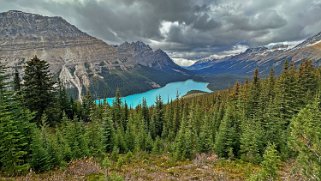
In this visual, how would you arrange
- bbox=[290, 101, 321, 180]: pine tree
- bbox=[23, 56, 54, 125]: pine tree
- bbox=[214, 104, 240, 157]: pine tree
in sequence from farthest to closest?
bbox=[23, 56, 54, 125]: pine tree, bbox=[214, 104, 240, 157]: pine tree, bbox=[290, 101, 321, 180]: pine tree

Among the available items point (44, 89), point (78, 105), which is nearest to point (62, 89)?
point (78, 105)

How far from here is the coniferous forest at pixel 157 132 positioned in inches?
425

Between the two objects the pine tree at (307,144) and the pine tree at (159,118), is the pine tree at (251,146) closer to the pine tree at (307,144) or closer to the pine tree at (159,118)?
the pine tree at (307,144)

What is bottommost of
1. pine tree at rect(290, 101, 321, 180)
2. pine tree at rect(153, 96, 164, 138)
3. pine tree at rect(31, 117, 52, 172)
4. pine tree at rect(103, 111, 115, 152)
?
pine tree at rect(153, 96, 164, 138)

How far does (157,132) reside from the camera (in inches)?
3100

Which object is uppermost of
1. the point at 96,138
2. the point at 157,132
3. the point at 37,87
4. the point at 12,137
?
the point at 37,87

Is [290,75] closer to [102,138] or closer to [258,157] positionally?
[258,157]

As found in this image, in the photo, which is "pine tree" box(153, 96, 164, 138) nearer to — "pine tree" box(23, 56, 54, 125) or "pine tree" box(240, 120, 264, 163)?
"pine tree" box(23, 56, 54, 125)

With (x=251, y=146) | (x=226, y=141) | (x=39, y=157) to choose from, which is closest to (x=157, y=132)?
(x=226, y=141)

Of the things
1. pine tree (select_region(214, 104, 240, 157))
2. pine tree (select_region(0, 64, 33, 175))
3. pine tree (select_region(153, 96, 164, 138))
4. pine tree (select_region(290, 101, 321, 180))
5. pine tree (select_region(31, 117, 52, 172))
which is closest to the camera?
pine tree (select_region(290, 101, 321, 180))

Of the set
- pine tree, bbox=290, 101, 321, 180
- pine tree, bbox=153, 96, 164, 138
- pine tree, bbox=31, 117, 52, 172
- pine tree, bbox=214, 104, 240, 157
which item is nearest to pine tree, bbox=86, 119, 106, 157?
pine tree, bbox=31, 117, 52, 172

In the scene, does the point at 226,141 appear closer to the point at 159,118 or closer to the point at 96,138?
the point at 96,138

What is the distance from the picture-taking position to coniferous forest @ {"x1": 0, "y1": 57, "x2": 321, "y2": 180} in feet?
35.4

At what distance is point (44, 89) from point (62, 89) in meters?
26.0
